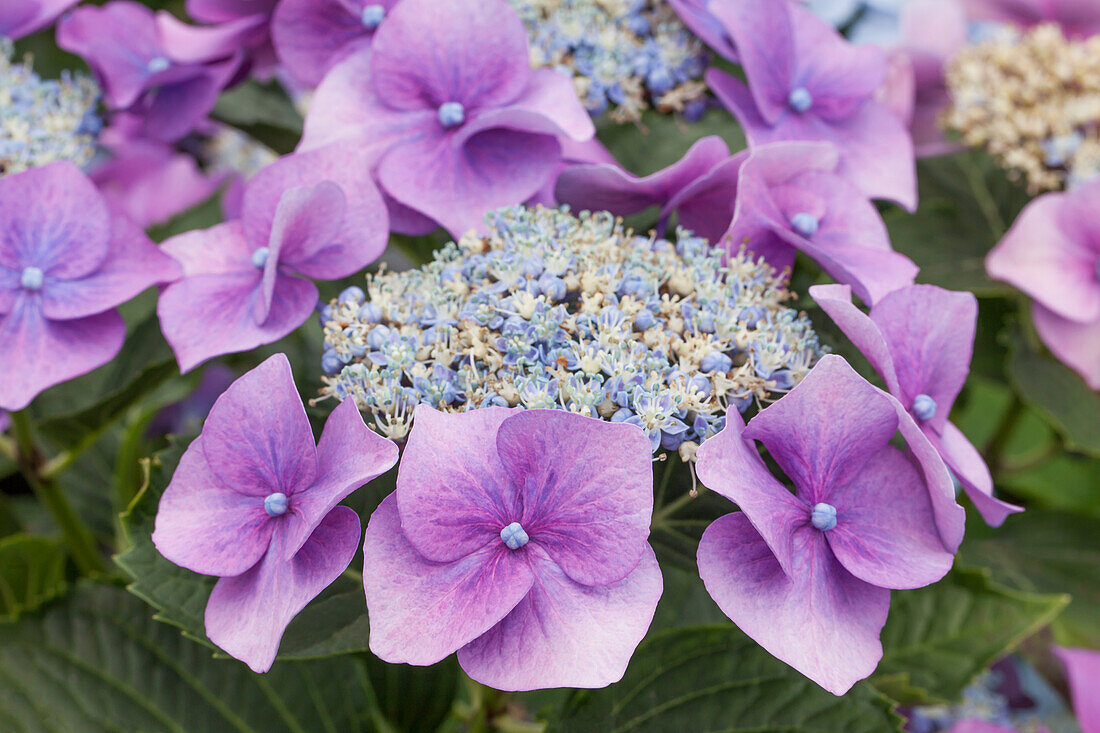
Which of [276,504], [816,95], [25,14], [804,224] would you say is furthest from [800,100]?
[25,14]

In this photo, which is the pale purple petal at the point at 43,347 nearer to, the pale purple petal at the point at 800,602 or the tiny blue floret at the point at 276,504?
the tiny blue floret at the point at 276,504

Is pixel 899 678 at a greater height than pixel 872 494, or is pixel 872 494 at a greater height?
pixel 872 494

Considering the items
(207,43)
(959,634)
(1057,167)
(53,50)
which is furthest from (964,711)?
(53,50)

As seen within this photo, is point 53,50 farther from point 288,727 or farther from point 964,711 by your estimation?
point 964,711

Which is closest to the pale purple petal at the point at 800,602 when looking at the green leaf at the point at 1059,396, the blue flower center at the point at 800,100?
the blue flower center at the point at 800,100

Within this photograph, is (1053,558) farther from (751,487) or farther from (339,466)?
(339,466)

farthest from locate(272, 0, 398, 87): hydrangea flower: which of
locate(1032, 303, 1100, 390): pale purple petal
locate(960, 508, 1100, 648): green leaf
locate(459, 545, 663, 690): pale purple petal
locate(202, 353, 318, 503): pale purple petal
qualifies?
locate(960, 508, 1100, 648): green leaf
